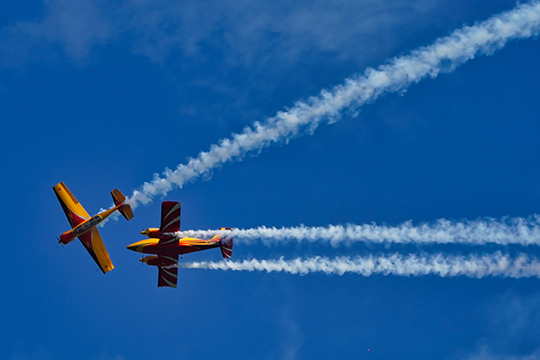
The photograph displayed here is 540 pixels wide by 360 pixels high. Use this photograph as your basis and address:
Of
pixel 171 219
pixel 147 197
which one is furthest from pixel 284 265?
pixel 147 197

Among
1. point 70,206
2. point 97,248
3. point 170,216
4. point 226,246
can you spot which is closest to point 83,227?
point 70,206

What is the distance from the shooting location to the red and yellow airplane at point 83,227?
140 feet

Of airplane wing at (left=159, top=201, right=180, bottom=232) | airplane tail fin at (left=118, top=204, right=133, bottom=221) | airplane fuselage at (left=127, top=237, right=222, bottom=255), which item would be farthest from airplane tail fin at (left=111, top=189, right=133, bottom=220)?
airplane wing at (left=159, top=201, right=180, bottom=232)

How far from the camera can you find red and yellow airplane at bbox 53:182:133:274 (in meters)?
42.8

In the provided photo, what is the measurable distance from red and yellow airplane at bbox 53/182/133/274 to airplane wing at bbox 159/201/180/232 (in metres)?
4.24

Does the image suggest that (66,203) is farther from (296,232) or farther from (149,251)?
(296,232)

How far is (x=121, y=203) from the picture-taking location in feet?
135

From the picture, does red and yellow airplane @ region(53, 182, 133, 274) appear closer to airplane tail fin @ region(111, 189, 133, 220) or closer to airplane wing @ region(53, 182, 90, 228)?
airplane wing @ region(53, 182, 90, 228)

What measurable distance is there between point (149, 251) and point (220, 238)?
578 centimetres

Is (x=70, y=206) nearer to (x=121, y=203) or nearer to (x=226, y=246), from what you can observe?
(x=121, y=203)

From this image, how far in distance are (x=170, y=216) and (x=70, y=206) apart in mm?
Answer: 9592

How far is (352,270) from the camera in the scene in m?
37.7

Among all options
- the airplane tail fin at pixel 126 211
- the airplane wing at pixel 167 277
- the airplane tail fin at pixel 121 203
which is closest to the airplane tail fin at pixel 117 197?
the airplane tail fin at pixel 121 203

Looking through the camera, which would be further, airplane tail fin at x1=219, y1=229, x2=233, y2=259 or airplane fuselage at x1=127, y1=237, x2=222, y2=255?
airplane fuselage at x1=127, y1=237, x2=222, y2=255
